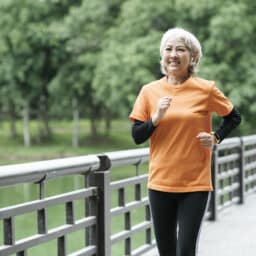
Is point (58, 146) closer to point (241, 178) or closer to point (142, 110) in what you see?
point (241, 178)

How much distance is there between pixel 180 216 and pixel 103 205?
5.05ft

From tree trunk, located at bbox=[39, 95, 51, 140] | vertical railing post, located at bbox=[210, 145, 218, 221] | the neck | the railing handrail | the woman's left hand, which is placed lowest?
tree trunk, located at bbox=[39, 95, 51, 140]

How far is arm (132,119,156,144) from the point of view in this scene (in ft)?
12.9

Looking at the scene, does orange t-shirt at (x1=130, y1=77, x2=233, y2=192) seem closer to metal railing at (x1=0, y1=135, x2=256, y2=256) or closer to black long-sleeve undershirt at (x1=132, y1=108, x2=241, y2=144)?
black long-sleeve undershirt at (x1=132, y1=108, x2=241, y2=144)

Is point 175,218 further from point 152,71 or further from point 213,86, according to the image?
point 152,71

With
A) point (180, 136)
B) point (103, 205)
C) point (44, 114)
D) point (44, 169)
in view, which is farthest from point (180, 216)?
point (44, 114)

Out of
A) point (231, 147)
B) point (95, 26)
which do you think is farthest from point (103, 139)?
point (231, 147)

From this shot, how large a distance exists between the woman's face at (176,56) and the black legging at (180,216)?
630 millimetres

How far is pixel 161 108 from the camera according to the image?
12.6 ft

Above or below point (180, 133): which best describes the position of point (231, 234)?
below

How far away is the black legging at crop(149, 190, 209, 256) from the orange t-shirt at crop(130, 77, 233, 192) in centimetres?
4

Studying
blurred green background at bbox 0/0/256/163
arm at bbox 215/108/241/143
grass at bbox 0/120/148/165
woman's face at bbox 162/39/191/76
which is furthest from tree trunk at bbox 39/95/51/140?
woman's face at bbox 162/39/191/76

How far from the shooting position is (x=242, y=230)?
26.5 feet

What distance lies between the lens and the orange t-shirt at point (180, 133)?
3.96m
